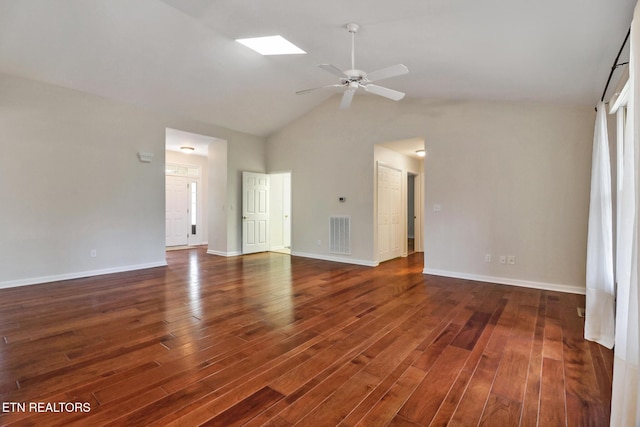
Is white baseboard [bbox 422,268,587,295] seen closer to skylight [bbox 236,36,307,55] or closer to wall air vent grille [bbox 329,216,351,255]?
wall air vent grille [bbox 329,216,351,255]

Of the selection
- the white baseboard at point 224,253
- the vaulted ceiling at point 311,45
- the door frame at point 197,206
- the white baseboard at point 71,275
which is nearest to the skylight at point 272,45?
the vaulted ceiling at point 311,45

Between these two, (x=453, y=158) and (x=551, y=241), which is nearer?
(x=551, y=241)

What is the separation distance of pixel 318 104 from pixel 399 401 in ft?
20.6

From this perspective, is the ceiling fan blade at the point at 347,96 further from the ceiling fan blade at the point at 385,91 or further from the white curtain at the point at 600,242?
the white curtain at the point at 600,242

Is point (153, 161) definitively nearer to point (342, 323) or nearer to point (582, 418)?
point (342, 323)

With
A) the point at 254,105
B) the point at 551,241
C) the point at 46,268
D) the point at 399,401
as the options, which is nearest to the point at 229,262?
the point at 46,268

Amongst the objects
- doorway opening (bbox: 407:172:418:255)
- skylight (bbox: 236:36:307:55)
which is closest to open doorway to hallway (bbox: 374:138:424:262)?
doorway opening (bbox: 407:172:418:255)

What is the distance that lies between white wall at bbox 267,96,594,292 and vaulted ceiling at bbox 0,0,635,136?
40 centimetres

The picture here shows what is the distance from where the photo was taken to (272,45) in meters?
4.26

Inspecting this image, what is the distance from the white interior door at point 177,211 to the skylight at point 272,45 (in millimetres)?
5712

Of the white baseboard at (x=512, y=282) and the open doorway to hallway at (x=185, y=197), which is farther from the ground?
the open doorway to hallway at (x=185, y=197)

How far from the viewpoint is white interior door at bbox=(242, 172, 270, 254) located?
24.9ft

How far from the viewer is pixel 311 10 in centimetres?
302

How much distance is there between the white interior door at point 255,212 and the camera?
24.9 ft
